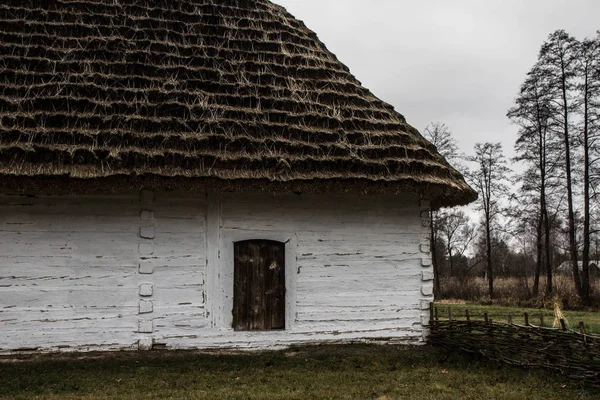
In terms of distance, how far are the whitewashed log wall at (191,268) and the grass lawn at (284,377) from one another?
39cm

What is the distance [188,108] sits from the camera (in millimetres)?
8578

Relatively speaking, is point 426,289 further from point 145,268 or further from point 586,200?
point 586,200

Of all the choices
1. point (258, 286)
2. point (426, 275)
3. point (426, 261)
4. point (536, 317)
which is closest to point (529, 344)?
point (426, 275)

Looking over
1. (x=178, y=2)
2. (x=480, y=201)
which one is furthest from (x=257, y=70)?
(x=480, y=201)

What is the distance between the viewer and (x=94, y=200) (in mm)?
8430

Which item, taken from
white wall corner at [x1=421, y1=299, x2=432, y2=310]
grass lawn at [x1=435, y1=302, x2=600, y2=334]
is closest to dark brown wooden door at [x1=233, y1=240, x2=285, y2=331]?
white wall corner at [x1=421, y1=299, x2=432, y2=310]

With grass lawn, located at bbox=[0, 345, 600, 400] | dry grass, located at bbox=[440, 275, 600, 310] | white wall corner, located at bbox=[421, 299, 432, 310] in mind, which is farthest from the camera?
dry grass, located at bbox=[440, 275, 600, 310]

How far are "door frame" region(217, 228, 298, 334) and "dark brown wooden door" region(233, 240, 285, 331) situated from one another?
0.07 metres

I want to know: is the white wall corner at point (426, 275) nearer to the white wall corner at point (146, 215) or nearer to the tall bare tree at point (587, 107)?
the white wall corner at point (146, 215)

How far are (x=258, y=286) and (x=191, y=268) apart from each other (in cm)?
109

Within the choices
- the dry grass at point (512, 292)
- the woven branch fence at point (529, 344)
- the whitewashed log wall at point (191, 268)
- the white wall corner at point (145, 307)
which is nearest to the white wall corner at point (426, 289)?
the whitewashed log wall at point (191, 268)

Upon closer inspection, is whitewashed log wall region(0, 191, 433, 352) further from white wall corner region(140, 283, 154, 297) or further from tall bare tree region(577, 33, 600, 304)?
tall bare tree region(577, 33, 600, 304)

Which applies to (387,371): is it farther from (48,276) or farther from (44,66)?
(44,66)

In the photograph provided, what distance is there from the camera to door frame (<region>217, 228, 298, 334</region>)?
856cm
